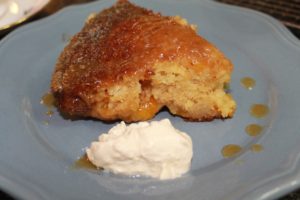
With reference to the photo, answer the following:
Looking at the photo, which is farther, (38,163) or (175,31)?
(175,31)

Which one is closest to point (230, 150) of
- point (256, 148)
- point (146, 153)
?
point (256, 148)

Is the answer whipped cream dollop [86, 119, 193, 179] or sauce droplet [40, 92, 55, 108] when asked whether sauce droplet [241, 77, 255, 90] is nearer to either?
whipped cream dollop [86, 119, 193, 179]

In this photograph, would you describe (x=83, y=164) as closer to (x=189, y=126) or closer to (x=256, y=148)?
(x=189, y=126)

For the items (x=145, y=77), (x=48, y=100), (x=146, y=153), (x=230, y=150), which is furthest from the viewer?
(x=48, y=100)

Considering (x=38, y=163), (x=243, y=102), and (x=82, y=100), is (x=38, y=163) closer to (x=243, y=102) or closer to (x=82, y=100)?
(x=82, y=100)

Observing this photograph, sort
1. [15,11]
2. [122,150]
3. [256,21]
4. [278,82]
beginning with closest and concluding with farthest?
[122,150]
[278,82]
[256,21]
[15,11]

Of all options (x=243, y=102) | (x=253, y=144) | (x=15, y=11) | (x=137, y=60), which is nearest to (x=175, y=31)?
(x=137, y=60)

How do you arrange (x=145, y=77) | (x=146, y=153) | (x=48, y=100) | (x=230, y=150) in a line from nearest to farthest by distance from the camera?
1. (x=146, y=153)
2. (x=230, y=150)
3. (x=145, y=77)
4. (x=48, y=100)
